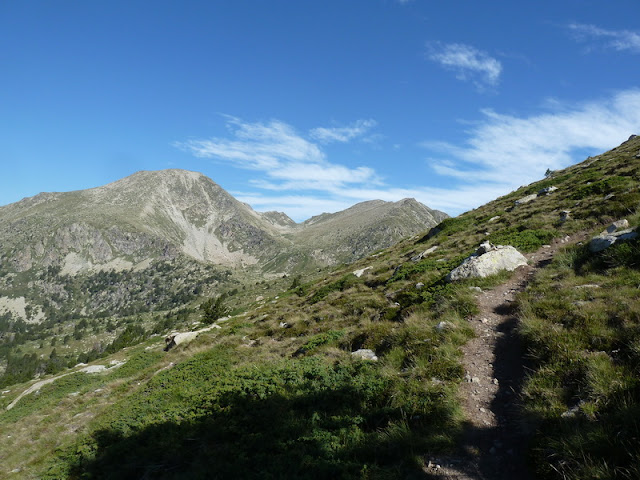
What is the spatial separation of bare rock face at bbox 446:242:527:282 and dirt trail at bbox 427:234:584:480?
10.4 ft

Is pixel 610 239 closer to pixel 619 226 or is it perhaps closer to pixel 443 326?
pixel 619 226

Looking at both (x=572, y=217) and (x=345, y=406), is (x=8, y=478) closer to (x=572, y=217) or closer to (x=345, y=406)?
(x=345, y=406)

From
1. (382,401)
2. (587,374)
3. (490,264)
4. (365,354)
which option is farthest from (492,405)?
(490,264)

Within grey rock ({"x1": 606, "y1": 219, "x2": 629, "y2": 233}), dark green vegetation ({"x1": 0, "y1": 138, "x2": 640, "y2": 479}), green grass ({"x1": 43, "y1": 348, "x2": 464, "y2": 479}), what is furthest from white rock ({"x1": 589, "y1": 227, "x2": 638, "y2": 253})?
green grass ({"x1": 43, "y1": 348, "x2": 464, "y2": 479})

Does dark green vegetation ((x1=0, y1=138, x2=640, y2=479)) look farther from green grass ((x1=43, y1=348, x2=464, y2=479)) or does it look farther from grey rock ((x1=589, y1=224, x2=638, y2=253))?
grey rock ((x1=589, y1=224, x2=638, y2=253))

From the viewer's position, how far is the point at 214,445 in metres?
8.27

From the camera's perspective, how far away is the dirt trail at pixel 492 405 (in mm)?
5883

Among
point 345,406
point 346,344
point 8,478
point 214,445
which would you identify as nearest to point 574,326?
point 345,406

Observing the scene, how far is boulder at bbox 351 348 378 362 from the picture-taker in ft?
35.9

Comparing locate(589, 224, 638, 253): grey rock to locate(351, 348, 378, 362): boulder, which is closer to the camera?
locate(351, 348, 378, 362): boulder

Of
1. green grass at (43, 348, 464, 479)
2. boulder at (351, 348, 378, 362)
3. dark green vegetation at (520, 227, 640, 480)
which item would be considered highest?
dark green vegetation at (520, 227, 640, 480)

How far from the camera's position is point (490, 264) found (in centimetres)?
1585

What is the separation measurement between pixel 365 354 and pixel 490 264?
9039 mm

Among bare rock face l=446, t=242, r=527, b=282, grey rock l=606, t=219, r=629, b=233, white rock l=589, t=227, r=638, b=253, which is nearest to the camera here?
white rock l=589, t=227, r=638, b=253
